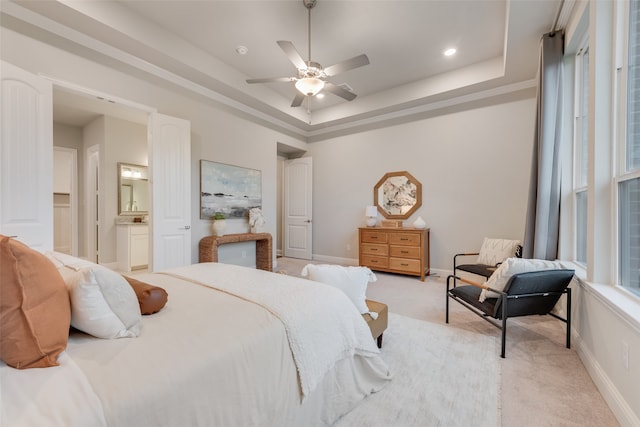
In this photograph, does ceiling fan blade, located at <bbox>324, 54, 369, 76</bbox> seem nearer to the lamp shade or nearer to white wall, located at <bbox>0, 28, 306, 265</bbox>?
white wall, located at <bbox>0, 28, 306, 265</bbox>

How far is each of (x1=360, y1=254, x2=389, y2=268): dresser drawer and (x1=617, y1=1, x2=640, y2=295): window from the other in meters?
3.09

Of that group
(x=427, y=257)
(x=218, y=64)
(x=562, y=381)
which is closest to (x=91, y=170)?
(x=218, y=64)

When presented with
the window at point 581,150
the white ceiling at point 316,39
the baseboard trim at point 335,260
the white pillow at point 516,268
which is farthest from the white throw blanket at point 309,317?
the baseboard trim at point 335,260

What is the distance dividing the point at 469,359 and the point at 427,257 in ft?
9.11

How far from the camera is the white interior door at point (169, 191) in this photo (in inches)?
135

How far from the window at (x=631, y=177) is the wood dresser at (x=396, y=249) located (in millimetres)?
2576

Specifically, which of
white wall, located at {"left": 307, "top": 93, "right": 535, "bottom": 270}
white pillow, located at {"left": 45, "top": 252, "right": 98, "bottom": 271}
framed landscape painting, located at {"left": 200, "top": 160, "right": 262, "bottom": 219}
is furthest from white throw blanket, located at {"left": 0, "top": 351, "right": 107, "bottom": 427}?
white wall, located at {"left": 307, "top": 93, "right": 535, "bottom": 270}

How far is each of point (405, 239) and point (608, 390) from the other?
301 centimetres

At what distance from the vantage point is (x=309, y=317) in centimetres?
139

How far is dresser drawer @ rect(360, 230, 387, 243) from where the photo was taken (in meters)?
4.79

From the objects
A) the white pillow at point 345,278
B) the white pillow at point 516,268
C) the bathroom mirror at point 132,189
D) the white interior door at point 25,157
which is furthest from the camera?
the bathroom mirror at point 132,189

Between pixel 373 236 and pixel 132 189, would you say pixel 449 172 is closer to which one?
pixel 373 236

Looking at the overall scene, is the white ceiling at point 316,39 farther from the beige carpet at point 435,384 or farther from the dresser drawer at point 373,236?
the beige carpet at point 435,384

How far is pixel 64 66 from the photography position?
2.79m
